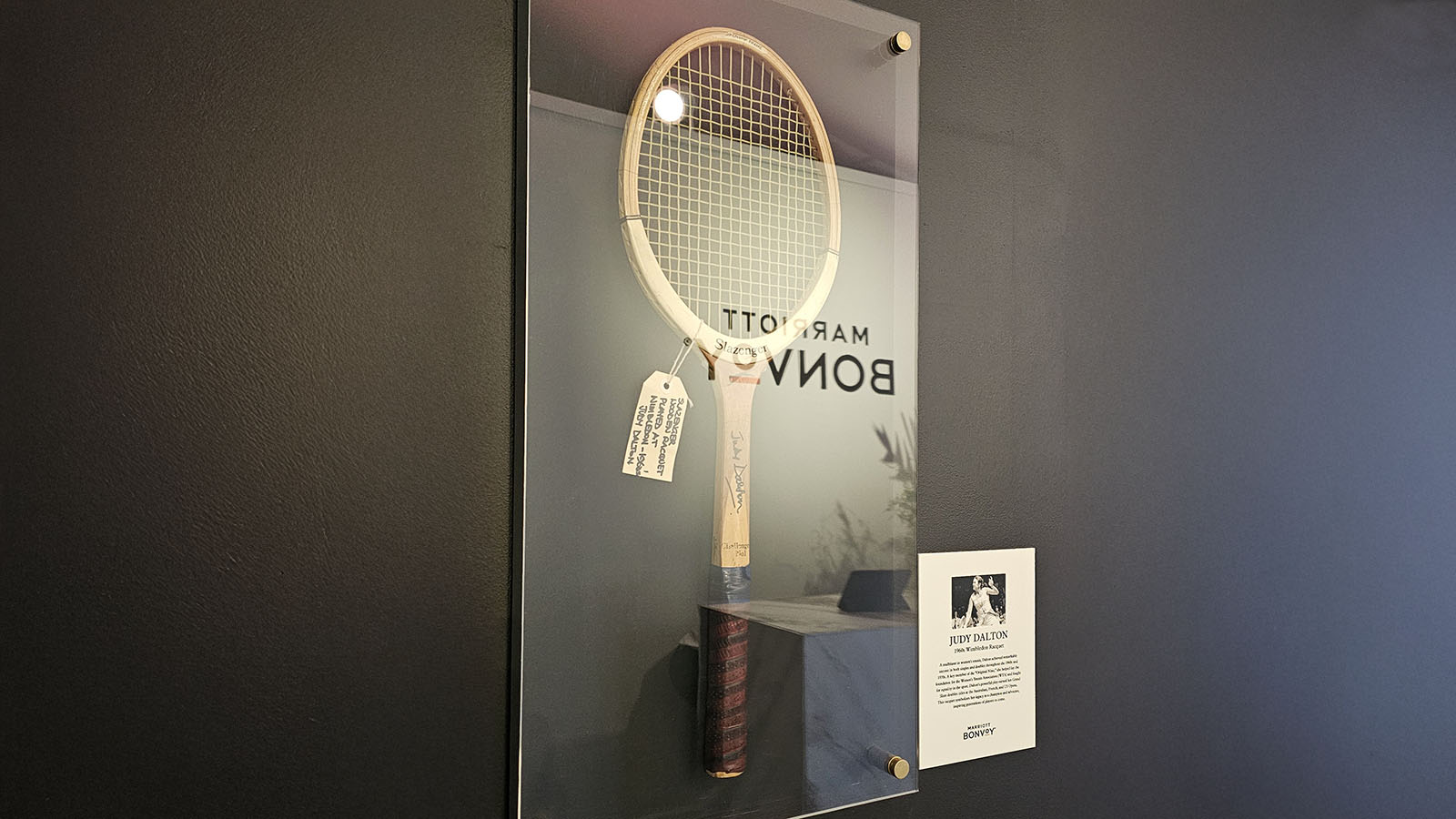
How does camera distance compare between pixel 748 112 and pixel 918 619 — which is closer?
pixel 748 112

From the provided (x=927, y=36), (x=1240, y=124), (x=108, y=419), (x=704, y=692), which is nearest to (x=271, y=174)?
(x=108, y=419)

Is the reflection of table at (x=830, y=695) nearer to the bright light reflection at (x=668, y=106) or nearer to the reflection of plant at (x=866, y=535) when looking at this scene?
the reflection of plant at (x=866, y=535)

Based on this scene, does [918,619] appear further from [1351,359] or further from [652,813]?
[1351,359]

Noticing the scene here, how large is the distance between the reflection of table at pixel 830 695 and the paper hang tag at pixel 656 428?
0.56 feet

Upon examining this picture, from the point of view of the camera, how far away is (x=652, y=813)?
3.43ft

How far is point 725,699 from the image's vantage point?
1.08 metres

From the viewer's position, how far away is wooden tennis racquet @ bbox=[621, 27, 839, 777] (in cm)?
106

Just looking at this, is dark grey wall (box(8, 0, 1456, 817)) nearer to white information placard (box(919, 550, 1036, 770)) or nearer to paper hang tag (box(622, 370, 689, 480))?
white information placard (box(919, 550, 1036, 770))

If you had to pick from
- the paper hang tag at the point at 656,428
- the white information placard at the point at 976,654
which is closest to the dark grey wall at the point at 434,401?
the white information placard at the point at 976,654

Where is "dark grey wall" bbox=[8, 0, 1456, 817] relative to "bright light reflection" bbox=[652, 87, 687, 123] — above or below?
below

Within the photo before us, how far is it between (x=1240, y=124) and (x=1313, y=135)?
0.17 meters

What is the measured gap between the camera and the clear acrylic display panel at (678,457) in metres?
1.00

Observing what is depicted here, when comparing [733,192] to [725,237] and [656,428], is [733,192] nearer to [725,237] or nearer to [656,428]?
[725,237]

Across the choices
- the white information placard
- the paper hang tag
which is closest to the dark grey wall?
the white information placard
